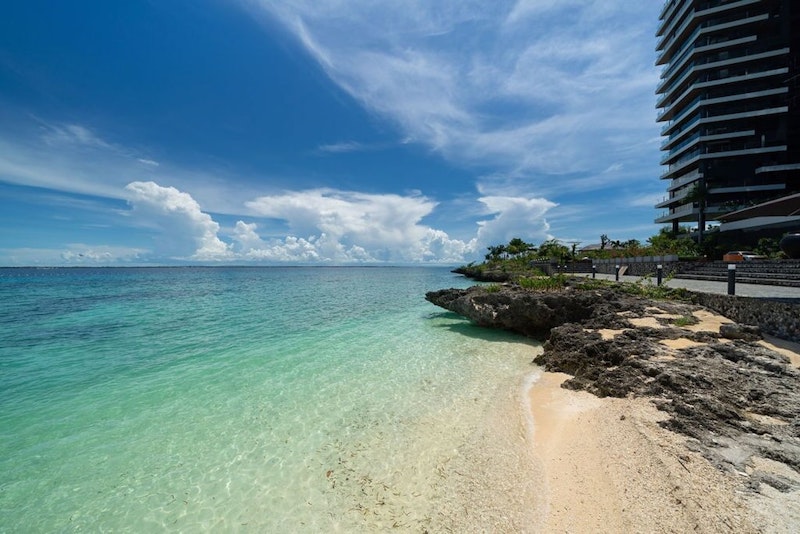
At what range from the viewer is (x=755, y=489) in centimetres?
407

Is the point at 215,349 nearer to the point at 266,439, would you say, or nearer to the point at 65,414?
the point at 65,414

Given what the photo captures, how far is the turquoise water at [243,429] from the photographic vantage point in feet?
16.2

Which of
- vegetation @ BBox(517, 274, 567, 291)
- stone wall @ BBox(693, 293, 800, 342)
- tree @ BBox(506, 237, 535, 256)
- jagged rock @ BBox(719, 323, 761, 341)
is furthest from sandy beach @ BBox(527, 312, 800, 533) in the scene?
tree @ BBox(506, 237, 535, 256)

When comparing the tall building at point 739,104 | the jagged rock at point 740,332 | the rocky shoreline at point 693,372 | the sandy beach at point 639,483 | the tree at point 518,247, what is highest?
the tall building at point 739,104

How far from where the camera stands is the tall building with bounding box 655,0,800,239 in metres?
45.3

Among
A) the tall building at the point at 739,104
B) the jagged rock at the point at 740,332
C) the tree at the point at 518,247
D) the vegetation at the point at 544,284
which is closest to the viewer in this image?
the jagged rock at the point at 740,332

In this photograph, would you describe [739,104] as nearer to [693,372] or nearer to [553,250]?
[553,250]

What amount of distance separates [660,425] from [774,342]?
6059 mm

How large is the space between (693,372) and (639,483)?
13.5 feet

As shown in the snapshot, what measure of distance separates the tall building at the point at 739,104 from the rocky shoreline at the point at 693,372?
46111 millimetres

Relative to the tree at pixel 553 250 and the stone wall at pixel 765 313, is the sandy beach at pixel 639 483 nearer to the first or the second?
the stone wall at pixel 765 313

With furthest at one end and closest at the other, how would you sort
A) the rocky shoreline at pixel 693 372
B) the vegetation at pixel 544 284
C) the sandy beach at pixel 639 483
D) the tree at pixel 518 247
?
the tree at pixel 518 247, the vegetation at pixel 544 284, the rocky shoreline at pixel 693 372, the sandy beach at pixel 639 483

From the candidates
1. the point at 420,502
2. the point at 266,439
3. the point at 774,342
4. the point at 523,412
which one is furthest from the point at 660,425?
the point at 266,439

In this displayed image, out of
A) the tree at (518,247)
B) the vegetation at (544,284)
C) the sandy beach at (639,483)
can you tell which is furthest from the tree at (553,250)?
the sandy beach at (639,483)
